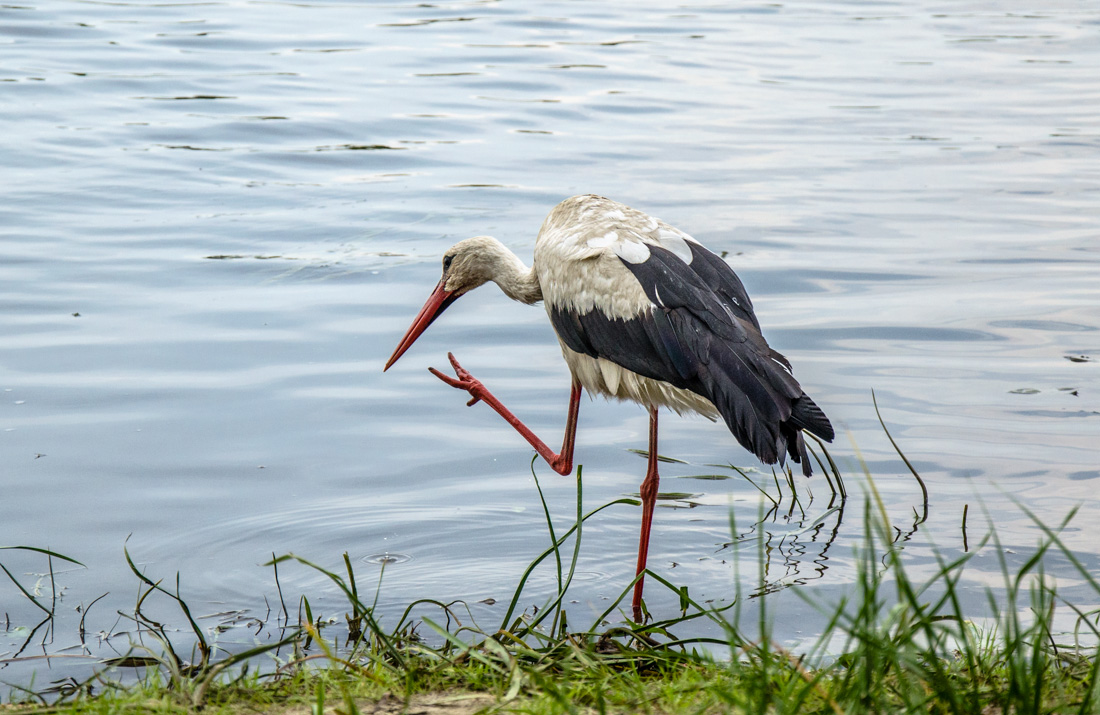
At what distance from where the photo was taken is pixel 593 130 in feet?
44.1

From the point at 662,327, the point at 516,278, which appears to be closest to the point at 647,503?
the point at 662,327

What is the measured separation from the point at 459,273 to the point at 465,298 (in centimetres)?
297

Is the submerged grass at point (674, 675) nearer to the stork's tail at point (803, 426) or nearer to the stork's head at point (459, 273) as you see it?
the stork's tail at point (803, 426)

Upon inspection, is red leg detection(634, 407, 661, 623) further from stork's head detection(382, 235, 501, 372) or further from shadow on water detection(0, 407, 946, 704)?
stork's head detection(382, 235, 501, 372)

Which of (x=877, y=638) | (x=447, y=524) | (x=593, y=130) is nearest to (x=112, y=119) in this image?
(x=593, y=130)

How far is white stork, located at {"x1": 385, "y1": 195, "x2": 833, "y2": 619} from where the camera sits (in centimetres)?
448

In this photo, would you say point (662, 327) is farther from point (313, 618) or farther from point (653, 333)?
point (313, 618)

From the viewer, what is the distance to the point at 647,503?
5.29 m

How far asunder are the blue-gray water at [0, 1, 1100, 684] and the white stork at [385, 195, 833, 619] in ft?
1.08

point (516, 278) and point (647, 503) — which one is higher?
point (516, 278)

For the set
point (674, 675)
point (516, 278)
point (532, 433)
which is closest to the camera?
point (674, 675)

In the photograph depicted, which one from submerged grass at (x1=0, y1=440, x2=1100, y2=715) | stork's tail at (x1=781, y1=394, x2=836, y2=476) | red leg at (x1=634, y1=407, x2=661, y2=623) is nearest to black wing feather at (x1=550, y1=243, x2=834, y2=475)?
stork's tail at (x1=781, y1=394, x2=836, y2=476)

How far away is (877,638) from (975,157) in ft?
34.2

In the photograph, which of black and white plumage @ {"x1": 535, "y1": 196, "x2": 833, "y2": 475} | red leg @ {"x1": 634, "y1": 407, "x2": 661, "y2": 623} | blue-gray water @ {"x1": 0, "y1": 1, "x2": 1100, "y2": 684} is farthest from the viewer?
blue-gray water @ {"x1": 0, "y1": 1, "x2": 1100, "y2": 684}
